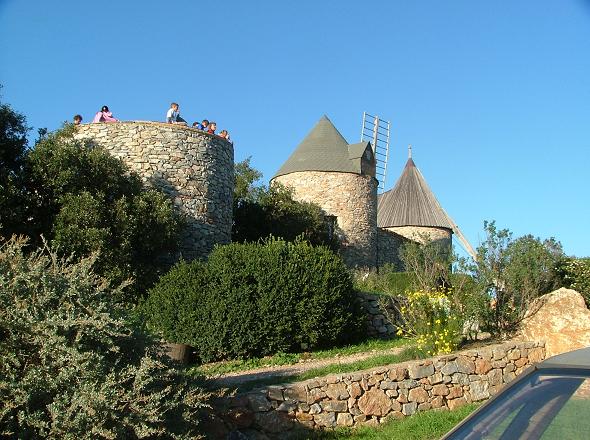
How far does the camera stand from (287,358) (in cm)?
1118

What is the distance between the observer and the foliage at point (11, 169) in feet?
43.5

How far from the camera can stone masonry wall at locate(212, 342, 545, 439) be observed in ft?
24.9

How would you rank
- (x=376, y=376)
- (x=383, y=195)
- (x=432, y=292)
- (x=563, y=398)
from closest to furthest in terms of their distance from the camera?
1. (x=563, y=398)
2. (x=376, y=376)
3. (x=432, y=292)
4. (x=383, y=195)

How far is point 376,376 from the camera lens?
8.67m

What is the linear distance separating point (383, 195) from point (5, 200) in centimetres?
2535

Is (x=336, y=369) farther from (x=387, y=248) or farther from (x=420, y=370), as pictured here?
(x=387, y=248)

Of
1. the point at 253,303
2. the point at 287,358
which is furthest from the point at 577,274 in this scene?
the point at 253,303

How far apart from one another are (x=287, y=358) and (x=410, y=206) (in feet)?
76.5

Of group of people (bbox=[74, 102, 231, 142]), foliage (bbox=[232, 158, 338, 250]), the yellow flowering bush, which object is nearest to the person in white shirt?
group of people (bbox=[74, 102, 231, 142])

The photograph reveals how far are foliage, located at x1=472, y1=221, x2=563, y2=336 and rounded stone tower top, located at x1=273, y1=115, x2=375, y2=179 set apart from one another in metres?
14.4

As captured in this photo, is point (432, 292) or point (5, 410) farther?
point (432, 292)

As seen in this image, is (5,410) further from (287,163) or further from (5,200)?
(287,163)

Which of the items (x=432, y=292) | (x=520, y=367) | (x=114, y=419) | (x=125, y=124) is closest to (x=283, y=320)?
(x=432, y=292)

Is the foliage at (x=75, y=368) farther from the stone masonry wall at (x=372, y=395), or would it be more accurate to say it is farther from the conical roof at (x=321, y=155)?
the conical roof at (x=321, y=155)
